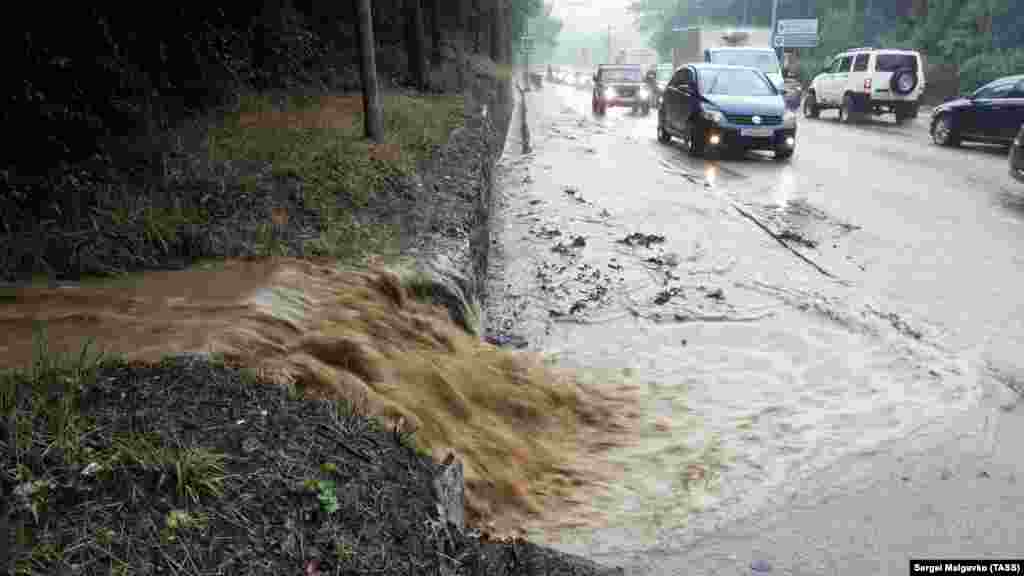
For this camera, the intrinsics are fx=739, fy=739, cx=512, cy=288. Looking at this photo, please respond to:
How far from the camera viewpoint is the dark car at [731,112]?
582 inches

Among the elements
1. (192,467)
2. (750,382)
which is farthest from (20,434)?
(750,382)

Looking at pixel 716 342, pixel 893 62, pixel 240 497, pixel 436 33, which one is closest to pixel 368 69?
pixel 716 342

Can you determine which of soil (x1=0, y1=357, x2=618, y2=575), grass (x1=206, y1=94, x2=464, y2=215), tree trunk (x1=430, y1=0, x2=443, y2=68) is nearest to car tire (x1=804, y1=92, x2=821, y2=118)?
tree trunk (x1=430, y1=0, x2=443, y2=68)

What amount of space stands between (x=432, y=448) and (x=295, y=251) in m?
→ 2.32

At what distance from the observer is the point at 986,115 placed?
1582 cm

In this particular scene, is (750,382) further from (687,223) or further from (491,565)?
(687,223)

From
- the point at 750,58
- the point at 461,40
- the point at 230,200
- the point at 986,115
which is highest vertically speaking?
the point at 461,40

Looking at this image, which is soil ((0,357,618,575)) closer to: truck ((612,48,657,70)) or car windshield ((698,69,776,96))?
car windshield ((698,69,776,96))

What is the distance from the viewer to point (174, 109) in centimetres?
870

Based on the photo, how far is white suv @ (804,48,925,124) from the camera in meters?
22.2

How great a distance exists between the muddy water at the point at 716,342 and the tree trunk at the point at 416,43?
396cm

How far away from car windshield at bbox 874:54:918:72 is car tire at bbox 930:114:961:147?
5.86 meters

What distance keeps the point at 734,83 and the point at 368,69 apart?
10.3 meters

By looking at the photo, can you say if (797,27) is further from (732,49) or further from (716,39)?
(732,49)
